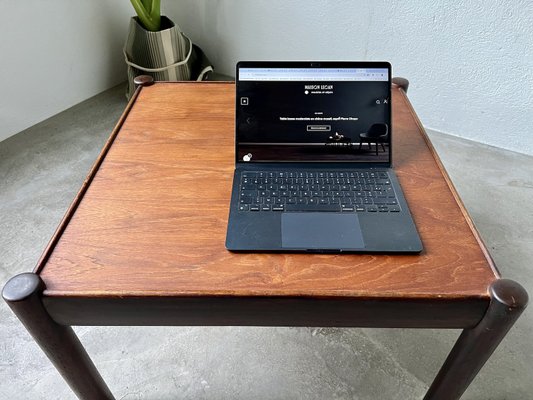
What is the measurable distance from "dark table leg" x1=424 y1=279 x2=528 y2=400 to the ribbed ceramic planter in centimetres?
170

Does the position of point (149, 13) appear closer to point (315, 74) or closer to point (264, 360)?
point (315, 74)

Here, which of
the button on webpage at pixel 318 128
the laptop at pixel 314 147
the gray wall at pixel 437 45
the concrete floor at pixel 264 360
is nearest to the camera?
the laptop at pixel 314 147

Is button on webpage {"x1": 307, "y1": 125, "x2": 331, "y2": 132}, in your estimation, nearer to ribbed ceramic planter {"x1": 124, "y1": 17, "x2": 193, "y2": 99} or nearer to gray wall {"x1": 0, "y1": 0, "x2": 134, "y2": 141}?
ribbed ceramic planter {"x1": 124, "y1": 17, "x2": 193, "y2": 99}

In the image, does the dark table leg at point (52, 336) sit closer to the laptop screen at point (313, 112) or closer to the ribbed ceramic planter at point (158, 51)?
the laptop screen at point (313, 112)

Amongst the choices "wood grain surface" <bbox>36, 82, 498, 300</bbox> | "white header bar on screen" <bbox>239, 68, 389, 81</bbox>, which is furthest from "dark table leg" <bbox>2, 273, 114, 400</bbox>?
"white header bar on screen" <bbox>239, 68, 389, 81</bbox>

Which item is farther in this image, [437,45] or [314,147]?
[437,45]

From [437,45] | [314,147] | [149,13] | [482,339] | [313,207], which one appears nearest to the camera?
[482,339]

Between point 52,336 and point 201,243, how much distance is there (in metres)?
0.29

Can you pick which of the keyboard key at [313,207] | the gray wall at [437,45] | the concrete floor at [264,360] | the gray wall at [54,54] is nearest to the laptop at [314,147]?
the keyboard key at [313,207]

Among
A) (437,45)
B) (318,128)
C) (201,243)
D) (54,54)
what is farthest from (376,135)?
(54,54)

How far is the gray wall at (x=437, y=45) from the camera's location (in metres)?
1.63

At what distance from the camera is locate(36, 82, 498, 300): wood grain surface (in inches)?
26.8

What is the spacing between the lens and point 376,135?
905mm

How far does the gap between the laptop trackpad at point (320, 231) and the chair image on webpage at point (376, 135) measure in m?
0.20
